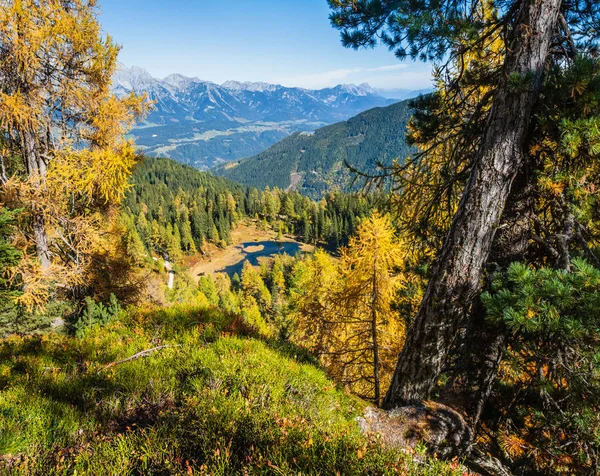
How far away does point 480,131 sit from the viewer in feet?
12.5

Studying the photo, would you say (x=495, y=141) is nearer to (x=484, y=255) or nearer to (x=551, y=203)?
(x=551, y=203)

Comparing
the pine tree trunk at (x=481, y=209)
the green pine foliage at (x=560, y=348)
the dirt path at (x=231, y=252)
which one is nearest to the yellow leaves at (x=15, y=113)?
the pine tree trunk at (x=481, y=209)

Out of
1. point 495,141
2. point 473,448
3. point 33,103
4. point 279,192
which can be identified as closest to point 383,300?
point 473,448

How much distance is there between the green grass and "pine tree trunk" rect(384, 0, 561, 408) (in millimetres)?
1022

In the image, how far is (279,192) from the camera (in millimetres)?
144000

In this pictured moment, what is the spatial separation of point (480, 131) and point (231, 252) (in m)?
110

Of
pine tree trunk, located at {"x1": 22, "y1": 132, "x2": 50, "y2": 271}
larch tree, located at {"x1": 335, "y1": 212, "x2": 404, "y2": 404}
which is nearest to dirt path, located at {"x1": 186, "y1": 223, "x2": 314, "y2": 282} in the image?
pine tree trunk, located at {"x1": 22, "y1": 132, "x2": 50, "y2": 271}

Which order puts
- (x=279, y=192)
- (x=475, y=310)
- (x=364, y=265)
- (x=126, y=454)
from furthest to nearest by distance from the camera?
1. (x=279, y=192)
2. (x=364, y=265)
3. (x=475, y=310)
4. (x=126, y=454)

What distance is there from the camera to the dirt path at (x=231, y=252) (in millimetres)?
95062

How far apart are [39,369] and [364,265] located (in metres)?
7.12

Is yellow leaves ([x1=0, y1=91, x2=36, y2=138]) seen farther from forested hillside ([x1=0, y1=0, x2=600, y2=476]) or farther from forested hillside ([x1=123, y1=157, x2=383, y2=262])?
forested hillside ([x1=123, y1=157, x2=383, y2=262])

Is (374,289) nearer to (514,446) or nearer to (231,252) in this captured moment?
(514,446)

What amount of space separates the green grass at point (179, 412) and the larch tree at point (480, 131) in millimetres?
1242

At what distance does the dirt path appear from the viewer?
95062 mm
